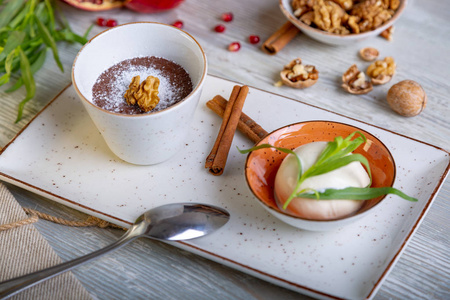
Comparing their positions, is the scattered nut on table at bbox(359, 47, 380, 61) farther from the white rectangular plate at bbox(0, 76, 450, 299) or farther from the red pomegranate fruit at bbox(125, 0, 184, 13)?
the red pomegranate fruit at bbox(125, 0, 184, 13)

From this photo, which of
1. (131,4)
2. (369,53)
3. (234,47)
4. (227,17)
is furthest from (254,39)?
(131,4)

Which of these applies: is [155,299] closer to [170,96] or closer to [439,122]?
[170,96]

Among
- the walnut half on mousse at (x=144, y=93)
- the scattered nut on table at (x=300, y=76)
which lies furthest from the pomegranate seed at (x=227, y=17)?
the walnut half on mousse at (x=144, y=93)

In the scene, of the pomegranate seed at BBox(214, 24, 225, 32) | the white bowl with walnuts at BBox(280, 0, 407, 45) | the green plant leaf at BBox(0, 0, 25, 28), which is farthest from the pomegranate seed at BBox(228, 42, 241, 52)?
A: the green plant leaf at BBox(0, 0, 25, 28)

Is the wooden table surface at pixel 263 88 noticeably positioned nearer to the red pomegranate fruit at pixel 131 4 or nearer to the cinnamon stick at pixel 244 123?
the red pomegranate fruit at pixel 131 4

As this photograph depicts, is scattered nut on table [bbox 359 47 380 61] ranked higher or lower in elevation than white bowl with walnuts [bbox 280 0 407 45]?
lower

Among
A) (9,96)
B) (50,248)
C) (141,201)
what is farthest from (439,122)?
(9,96)

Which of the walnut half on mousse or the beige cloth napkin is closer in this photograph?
the beige cloth napkin
